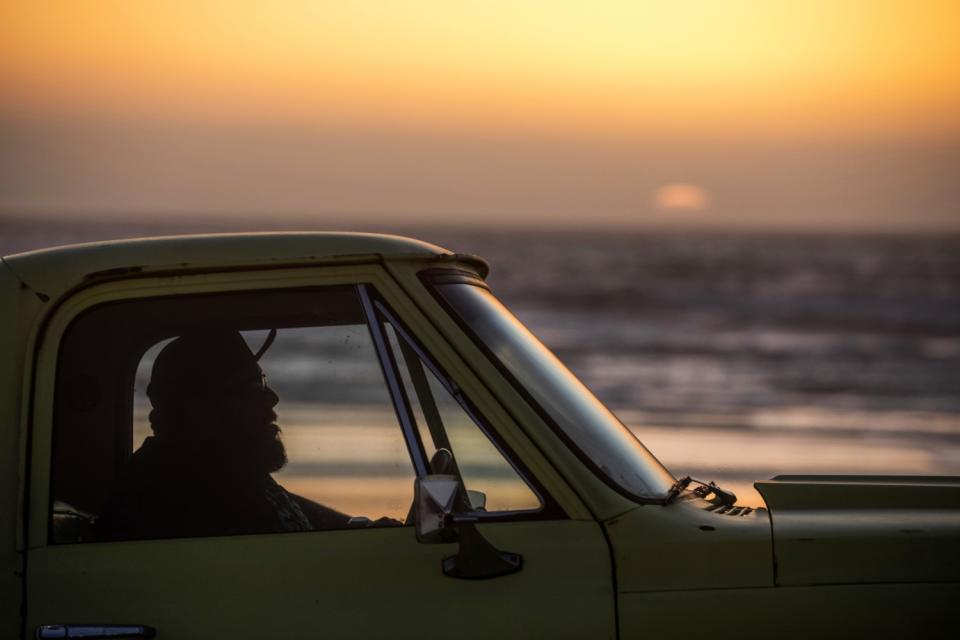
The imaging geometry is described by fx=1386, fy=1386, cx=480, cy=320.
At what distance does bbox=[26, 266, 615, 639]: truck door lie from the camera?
9.32 feet

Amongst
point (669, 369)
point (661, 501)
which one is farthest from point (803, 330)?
point (661, 501)

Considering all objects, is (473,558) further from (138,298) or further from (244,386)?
(138,298)

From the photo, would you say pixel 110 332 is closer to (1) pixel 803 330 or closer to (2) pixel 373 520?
(2) pixel 373 520

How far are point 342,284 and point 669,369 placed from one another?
71.2 feet

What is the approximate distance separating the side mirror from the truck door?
0.03 metres

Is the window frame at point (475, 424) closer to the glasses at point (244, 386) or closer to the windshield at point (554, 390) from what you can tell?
the windshield at point (554, 390)

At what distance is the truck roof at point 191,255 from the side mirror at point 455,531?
585mm

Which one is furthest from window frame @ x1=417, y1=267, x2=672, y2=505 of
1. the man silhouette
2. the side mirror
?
the man silhouette

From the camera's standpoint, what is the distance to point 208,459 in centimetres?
306

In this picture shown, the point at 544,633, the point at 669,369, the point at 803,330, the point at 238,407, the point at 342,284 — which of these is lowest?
the point at 544,633

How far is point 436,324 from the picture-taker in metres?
2.98

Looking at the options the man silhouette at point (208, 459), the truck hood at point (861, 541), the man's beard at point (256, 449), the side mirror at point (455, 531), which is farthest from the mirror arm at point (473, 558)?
the truck hood at point (861, 541)

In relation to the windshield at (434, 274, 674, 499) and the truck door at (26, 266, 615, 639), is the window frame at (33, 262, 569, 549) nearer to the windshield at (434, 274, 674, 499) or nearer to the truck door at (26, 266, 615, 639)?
the truck door at (26, 266, 615, 639)

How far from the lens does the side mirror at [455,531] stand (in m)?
2.67
